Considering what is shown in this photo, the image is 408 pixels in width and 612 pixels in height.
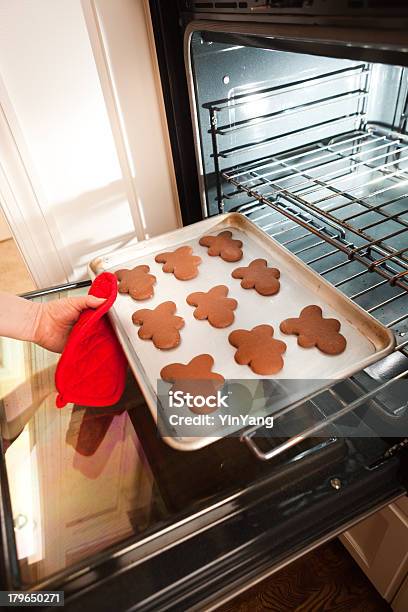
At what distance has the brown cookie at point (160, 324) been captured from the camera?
28.3 inches

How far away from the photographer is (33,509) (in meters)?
Answer: 0.63

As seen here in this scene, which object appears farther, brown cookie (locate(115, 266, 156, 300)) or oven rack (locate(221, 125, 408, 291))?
oven rack (locate(221, 125, 408, 291))

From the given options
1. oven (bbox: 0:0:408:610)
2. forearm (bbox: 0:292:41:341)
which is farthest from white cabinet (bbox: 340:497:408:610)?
forearm (bbox: 0:292:41:341)

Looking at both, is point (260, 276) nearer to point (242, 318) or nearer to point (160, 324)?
point (242, 318)

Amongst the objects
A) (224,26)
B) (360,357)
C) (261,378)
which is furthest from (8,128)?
(360,357)

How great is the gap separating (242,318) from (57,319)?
36cm

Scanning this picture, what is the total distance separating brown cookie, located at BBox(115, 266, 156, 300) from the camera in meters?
0.83

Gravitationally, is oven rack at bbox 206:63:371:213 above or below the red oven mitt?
above

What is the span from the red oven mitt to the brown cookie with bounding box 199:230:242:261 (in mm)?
266

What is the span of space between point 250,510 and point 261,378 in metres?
0.20

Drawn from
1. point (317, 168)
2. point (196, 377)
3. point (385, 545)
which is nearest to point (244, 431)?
point (196, 377)

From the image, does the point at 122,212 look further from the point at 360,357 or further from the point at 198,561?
the point at 198,561

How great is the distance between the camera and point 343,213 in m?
1.05

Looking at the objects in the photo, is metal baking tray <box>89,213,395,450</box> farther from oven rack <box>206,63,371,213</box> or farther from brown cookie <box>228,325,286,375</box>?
oven rack <box>206,63,371,213</box>
